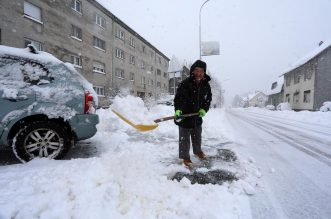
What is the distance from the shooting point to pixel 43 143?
3.49 meters

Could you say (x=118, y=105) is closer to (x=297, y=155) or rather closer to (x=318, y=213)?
(x=297, y=155)

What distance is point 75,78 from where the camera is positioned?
3.85m

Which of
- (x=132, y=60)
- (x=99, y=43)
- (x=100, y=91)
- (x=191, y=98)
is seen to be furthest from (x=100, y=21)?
(x=191, y=98)

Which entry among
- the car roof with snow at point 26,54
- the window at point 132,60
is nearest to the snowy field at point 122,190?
the car roof with snow at point 26,54

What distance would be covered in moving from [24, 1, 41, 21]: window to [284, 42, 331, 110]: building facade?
27.2 m

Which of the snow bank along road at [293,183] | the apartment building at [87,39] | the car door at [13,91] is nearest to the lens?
the snow bank along road at [293,183]

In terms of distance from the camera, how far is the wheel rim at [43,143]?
11.2ft

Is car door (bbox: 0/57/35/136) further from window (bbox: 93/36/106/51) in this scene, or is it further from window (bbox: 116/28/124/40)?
window (bbox: 116/28/124/40)

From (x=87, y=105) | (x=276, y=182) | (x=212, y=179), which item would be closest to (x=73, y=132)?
(x=87, y=105)

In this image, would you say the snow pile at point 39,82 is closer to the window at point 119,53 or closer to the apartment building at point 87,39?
the apartment building at point 87,39

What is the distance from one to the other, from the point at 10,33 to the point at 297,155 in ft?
45.4

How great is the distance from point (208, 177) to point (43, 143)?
2.51 m

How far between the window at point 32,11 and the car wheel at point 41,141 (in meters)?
12.4

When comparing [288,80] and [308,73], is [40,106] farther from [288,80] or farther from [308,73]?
[288,80]
